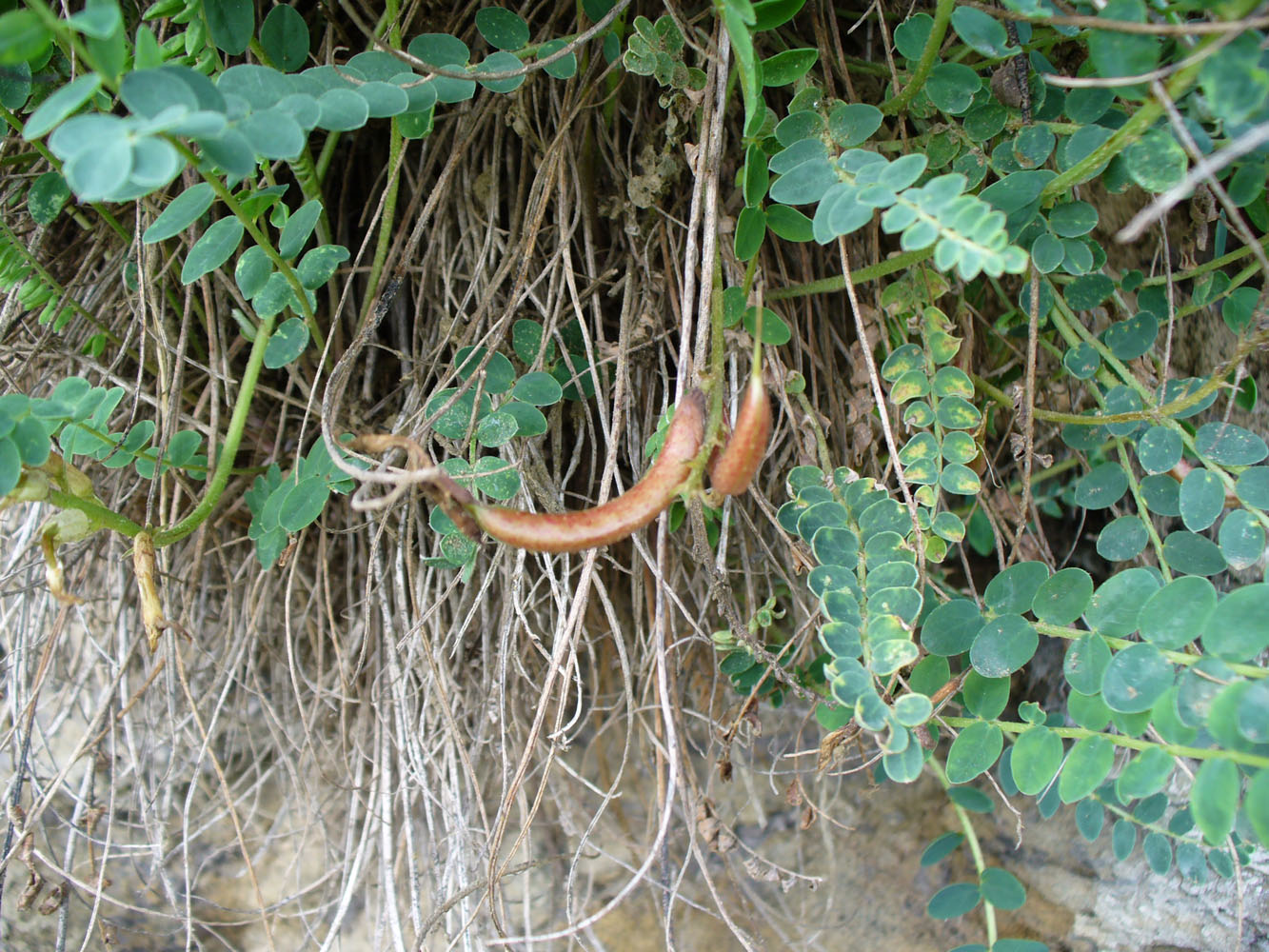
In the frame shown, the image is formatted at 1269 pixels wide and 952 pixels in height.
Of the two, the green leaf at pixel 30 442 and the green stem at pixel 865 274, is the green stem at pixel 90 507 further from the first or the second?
the green stem at pixel 865 274

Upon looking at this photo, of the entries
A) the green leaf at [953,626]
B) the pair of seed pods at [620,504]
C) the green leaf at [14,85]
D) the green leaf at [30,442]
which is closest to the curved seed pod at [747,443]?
the pair of seed pods at [620,504]

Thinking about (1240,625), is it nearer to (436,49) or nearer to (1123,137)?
(1123,137)

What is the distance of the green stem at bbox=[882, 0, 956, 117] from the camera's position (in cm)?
61

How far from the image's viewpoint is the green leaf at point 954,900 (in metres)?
0.84

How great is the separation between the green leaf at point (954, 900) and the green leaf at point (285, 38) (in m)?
1.00

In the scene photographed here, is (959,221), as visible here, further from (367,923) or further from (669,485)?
(367,923)

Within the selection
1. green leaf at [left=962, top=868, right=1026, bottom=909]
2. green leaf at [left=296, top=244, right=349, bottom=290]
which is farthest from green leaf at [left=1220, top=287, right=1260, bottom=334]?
green leaf at [left=296, top=244, right=349, bottom=290]

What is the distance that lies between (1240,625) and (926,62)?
1.54 ft

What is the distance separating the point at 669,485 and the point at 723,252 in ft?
1.07

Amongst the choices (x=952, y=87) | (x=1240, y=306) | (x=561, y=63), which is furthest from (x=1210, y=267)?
(x=561, y=63)

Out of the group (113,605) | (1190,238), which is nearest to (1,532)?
(113,605)

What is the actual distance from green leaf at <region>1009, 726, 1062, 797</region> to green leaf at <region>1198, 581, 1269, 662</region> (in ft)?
0.44

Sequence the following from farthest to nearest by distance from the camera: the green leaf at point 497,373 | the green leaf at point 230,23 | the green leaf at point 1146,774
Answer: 1. the green leaf at point 497,373
2. the green leaf at point 230,23
3. the green leaf at point 1146,774

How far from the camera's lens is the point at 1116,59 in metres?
0.53
